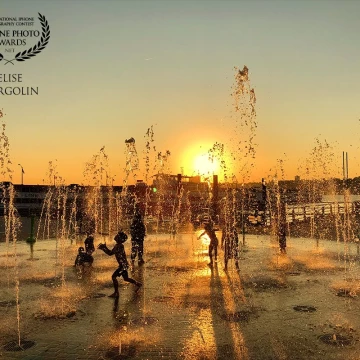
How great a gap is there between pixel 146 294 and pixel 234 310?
2.55 meters

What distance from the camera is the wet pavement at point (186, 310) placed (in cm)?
646

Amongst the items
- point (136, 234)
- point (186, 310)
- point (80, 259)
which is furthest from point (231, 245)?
point (80, 259)

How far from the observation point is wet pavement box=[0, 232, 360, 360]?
6457 mm

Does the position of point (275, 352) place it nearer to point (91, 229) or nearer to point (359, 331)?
point (359, 331)

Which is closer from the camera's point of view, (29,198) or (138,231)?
(138,231)

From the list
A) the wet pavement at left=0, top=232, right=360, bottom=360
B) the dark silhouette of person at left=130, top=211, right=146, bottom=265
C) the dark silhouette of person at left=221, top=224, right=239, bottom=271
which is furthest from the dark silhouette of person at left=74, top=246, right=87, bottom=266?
the dark silhouette of person at left=221, top=224, right=239, bottom=271

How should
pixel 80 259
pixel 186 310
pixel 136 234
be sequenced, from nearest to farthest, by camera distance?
pixel 186 310 → pixel 80 259 → pixel 136 234

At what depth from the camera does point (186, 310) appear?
28.2 ft

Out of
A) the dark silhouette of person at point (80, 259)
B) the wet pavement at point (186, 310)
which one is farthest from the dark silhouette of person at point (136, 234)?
the dark silhouette of person at point (80, 259)

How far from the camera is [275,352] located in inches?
246

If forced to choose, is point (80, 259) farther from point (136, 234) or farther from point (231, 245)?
point (231, 245)

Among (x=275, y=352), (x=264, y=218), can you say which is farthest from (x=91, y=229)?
(x=264, y=218)

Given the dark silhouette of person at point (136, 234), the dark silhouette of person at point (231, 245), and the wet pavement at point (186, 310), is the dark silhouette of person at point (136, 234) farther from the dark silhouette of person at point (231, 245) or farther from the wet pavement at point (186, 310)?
the dark silhouette of person at point (231, 245)

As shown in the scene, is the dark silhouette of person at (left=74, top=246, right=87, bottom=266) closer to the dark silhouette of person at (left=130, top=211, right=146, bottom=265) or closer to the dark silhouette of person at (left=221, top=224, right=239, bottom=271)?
the dark silhouette of person at (left=130, top=211, right=146, bottom=265)
